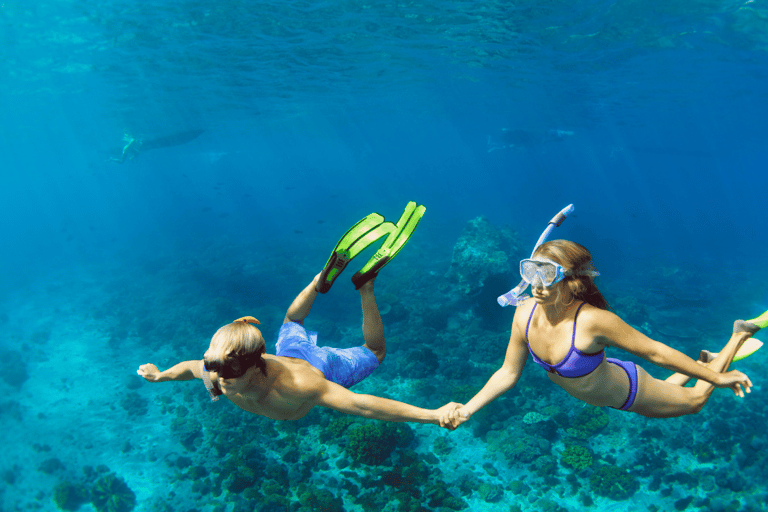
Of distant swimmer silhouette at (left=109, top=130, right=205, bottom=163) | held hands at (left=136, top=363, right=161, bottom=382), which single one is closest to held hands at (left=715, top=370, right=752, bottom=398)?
held hands at (left=136, top=363, right=161, bottom=382)

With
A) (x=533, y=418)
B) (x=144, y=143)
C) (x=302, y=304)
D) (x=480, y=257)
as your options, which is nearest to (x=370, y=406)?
(x=302, y=304)

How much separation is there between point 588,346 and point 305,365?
7.66ft

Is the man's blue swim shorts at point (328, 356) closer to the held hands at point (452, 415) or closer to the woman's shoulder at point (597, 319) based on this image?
the held hands at point (452, 415)

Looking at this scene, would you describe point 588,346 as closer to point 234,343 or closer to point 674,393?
point 674,393

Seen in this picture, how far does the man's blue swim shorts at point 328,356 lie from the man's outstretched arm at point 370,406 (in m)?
0.65

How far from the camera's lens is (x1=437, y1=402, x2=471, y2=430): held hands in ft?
10.4

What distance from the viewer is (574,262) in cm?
271

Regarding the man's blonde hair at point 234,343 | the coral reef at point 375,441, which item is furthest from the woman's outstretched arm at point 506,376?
the coral reef at point 375,441

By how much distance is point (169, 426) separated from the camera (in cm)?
1117

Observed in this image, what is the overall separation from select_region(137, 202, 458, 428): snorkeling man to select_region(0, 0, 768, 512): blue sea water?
5330mm

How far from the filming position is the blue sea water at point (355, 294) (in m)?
8.63

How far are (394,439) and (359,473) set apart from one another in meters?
1.08

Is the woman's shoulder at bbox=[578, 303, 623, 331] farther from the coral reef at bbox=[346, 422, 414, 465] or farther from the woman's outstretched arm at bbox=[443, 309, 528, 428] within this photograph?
the coral reef at bbox=[346, 422, 414, 465]

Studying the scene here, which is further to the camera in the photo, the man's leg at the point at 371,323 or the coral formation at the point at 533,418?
the coral formation at the point at 533,418
